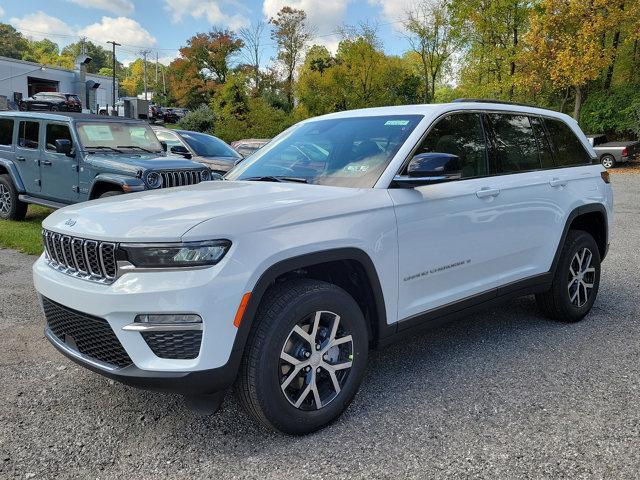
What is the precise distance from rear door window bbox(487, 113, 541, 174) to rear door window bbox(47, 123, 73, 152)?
6.94 m

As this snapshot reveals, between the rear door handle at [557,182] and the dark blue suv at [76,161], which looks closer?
the rear door handle at [557,182]

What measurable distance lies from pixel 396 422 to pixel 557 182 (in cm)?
254

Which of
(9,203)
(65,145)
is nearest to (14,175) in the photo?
(9,203)

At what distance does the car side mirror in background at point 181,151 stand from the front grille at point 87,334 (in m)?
8.07

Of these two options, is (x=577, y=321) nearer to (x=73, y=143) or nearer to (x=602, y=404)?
(x=602, y=404)

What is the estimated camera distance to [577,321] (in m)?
4.91

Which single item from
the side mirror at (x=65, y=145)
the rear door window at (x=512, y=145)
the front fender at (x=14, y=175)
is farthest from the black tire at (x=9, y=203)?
the rear door window at (x=512, y=145)

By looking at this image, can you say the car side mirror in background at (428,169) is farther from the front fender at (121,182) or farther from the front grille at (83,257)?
the front fender at (121,182)

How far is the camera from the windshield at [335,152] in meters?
3.48

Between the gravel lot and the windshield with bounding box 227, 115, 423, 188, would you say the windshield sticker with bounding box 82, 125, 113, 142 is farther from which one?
the windshield with bounding box 227, 115, 423, 188

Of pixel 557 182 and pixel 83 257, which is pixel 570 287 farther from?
pixel 83 257

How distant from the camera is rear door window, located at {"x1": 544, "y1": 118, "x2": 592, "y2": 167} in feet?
15.7

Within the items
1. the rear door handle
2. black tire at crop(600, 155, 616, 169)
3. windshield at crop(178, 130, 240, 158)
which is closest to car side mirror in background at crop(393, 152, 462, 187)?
the rear door handle

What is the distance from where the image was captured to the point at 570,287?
4.80 m
